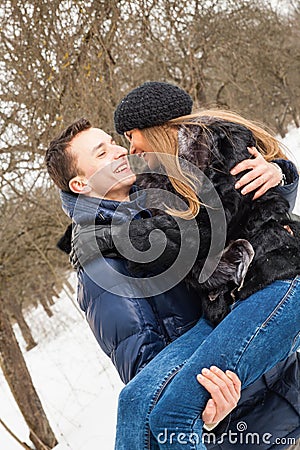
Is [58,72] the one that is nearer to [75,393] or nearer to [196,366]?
[196,366]

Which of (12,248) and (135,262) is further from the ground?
(12,248)

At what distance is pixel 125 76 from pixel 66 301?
1454 centimetres

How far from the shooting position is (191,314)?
2008 mm

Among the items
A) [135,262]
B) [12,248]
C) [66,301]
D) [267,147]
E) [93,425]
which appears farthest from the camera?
[66,301]

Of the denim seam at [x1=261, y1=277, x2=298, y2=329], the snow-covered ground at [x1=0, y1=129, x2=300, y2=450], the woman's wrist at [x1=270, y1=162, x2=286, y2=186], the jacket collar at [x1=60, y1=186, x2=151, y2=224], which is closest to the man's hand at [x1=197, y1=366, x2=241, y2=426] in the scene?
the denim seam at [x1=261, y1=277, x2=298, y2=329]

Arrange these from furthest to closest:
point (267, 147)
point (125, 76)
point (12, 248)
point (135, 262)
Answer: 1. point (12, 248)
2. point (125, 76)
3. point (267, 147)
4. point (135, 262)

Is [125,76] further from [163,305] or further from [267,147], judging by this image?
[163,305]

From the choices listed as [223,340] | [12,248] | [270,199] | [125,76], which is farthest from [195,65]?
[223,340]

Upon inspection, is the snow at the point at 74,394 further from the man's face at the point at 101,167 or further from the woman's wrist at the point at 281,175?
the woman's wrist at the point at 281,175

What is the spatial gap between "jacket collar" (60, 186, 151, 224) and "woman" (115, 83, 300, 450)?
17 centimetres

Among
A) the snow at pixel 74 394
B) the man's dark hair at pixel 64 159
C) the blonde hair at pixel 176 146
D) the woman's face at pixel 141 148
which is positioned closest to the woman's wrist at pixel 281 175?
the blonde hair at pixel 176 146

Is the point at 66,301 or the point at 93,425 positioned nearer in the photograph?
the point at 93,425

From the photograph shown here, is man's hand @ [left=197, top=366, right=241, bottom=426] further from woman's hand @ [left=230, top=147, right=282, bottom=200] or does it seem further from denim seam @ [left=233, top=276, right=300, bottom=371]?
woman's hand @ [left=230, top=147, right=282, bottom=200]

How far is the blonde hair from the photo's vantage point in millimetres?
1878
